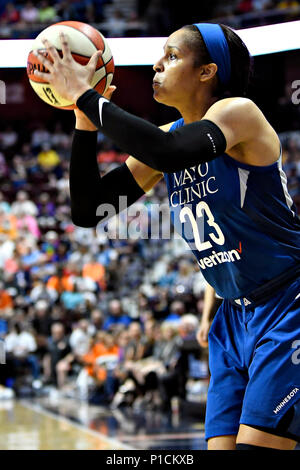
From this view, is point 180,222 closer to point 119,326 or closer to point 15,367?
point 119,326

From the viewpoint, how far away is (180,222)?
112 inches

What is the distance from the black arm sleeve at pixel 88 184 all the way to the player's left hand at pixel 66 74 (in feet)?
1.02

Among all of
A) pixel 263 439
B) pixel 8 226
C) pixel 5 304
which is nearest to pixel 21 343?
pixel 5 304

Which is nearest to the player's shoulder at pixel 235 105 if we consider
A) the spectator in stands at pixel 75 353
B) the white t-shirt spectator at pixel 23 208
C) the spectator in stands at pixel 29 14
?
the spectator in stands at pixel 75 353

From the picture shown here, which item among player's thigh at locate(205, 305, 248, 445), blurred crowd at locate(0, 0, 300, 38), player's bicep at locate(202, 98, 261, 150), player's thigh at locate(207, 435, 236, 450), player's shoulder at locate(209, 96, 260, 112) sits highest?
blurred crowd at locate(0, 0, 300, 38)

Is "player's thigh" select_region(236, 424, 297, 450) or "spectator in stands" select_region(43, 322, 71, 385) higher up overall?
"player's thigh" select_region(236, 424, 297, 450)

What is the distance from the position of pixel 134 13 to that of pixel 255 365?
20.3 m

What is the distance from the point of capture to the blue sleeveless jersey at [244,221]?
2619mm

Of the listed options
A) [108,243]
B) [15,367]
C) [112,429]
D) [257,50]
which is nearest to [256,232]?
[257,50]

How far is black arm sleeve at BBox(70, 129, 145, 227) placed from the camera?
288cm

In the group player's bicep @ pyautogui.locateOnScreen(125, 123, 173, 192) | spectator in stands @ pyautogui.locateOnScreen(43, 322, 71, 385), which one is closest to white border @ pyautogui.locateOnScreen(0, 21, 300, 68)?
player's bicep @ pyautogui.locateOnScreen(125, 123, 173, 192)

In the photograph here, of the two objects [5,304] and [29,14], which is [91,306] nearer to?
[5,304]

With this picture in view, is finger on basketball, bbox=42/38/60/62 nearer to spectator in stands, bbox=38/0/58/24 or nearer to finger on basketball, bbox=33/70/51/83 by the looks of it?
finger on basketball, bbox=33/70/51/83

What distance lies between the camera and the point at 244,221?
2.62 metres
